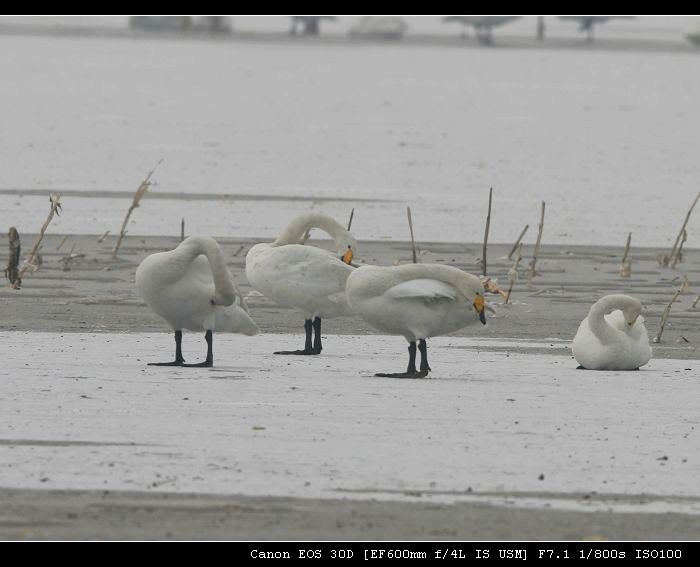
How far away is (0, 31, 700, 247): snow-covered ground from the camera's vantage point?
18.9 meters

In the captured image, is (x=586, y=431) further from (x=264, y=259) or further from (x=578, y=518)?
(x=264, y=259)

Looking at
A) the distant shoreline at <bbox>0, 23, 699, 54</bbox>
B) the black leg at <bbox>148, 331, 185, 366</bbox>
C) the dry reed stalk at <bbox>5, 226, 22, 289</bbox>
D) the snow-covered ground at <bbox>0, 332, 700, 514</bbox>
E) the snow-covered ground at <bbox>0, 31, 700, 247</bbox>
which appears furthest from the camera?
the distant shoreline at <bbox>0, 23, 699, 54</bbox>

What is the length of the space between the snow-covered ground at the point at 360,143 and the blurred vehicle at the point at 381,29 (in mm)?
21883

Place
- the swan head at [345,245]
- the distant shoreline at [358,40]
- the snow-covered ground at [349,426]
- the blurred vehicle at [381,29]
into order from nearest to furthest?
the snow-covered ground at [349,426], the swan head at [345,245], the distant shoreline at [358,40], the blurred vehicle at [381,29]

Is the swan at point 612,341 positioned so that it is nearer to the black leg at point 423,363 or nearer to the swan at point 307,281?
the black leg at point 423,363

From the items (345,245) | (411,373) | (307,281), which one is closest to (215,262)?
(307,281)

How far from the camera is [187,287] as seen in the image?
9648mm

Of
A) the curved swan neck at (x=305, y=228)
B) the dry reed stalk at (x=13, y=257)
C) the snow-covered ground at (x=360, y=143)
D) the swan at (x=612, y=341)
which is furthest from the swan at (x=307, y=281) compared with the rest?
the snow-covered ground at (x=360, y=143)

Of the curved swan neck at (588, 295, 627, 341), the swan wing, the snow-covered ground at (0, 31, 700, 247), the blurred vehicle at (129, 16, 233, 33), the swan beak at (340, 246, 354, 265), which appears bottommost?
the blurred vehicle at (129, 16, 233, 33)

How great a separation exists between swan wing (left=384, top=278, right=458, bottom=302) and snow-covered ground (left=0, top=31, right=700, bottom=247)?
7.24 metres

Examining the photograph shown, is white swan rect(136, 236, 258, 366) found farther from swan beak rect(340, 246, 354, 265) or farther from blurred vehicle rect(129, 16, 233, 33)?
blurred vehicle rect(129, 16, 233, 33)

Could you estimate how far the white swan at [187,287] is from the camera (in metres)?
9.59

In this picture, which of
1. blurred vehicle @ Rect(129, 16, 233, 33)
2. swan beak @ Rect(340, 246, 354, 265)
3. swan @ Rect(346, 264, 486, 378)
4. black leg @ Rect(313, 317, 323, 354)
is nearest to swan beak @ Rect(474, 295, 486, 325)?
swan @ Rect(346, 264, 486, 378)
